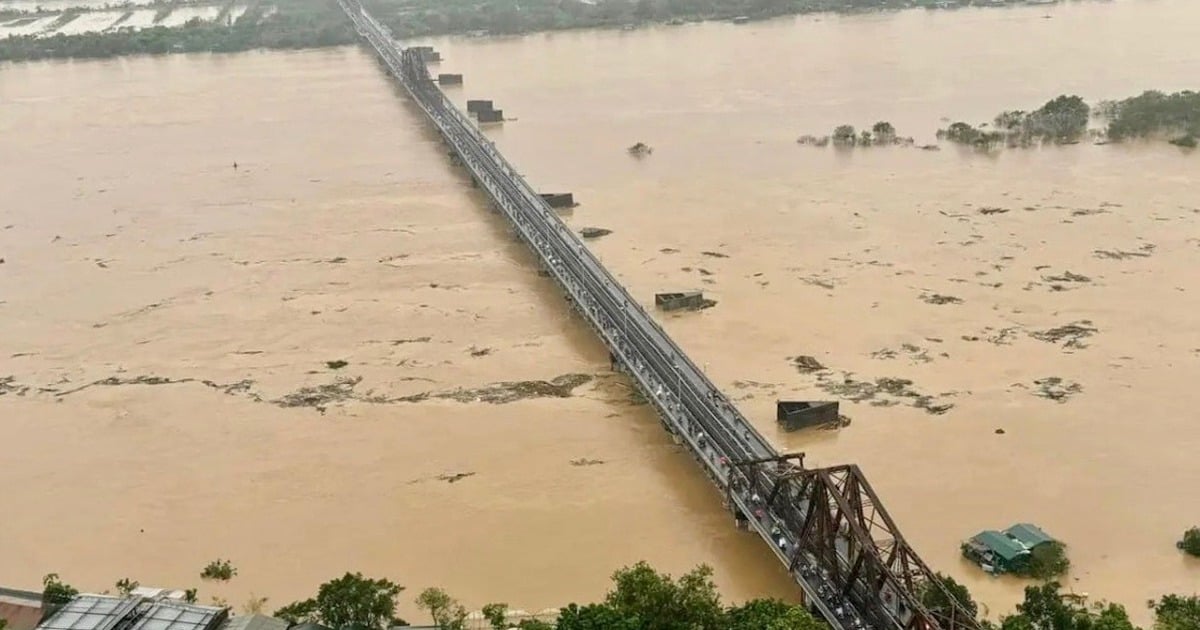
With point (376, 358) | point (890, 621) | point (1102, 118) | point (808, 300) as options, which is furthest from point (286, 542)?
point (1102, 118)

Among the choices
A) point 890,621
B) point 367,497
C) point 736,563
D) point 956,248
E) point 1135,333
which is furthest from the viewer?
point 956,248

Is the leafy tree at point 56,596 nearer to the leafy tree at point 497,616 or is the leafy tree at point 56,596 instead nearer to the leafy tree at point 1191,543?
the leafy tree at point 497,616

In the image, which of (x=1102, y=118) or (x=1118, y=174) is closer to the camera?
(x=1118, y=174)

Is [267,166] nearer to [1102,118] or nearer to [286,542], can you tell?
[286,542]

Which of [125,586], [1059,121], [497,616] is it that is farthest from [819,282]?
[1059,121]

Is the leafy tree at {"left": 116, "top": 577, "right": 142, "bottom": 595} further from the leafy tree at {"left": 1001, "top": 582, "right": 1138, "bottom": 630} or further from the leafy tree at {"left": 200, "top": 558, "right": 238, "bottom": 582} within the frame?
the leafy tree at {"left": 1001, "top": 582, "right": 1138, "bottom": 630}

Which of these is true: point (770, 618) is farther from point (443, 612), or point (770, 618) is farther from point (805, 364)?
point (805, 364)
